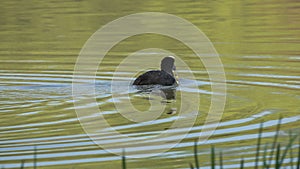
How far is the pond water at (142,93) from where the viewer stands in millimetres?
10016

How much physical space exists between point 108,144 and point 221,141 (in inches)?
48.4

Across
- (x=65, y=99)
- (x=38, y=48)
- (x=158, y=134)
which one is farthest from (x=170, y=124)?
(x=38, y=48)

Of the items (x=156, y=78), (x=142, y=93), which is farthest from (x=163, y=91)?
(x=142, y=93)

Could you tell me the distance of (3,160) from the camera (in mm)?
9609

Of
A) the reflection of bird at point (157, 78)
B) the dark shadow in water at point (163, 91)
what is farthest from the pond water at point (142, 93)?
the reflection of bird at point (157, 78)

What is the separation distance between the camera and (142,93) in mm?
14086

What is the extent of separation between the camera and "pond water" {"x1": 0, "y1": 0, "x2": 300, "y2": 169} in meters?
10.0

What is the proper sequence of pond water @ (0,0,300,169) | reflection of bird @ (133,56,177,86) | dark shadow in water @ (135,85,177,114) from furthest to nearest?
reflection of bird @ (133,56,177,86)
dark shadow in water @ (135,85,177,114)
pond water @ (0,0,300,169)

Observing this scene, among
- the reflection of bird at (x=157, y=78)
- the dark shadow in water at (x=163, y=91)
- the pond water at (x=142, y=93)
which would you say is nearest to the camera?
the pond water at (x=142, y=93)

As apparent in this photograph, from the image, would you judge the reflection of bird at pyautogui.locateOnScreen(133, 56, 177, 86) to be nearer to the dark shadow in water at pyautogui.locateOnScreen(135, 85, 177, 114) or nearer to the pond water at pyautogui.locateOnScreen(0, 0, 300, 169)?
the dark shadow in water at pyautogui.locateOnScreen(135, 85, 177, 114)

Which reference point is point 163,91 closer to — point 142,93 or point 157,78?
point 157,78

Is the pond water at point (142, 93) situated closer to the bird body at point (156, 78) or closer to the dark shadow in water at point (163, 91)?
the dark shadow in water at point (163, 91)

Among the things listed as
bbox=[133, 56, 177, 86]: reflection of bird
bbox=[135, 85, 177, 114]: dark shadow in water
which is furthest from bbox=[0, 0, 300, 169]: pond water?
bbox=[133, 56, 177, 86]: reflection of bird

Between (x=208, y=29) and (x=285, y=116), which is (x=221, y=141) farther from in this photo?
(x=208, y=29)
